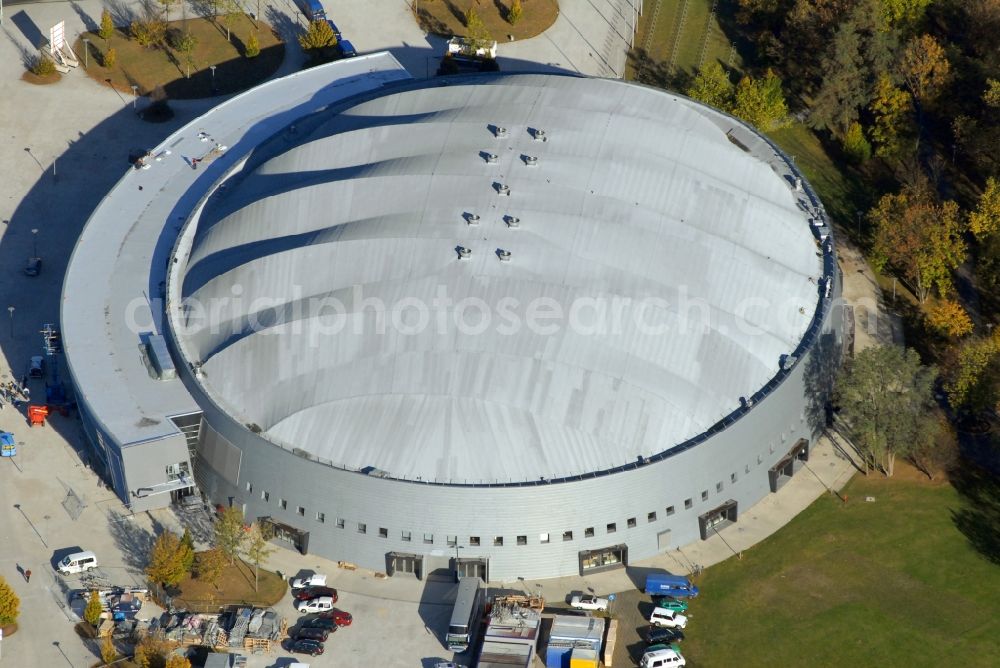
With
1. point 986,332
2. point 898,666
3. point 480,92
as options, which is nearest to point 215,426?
point 480,92

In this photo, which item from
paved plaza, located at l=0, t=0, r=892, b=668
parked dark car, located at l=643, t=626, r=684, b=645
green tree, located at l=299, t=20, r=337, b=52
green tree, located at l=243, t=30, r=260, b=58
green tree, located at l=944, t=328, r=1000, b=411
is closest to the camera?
parked dark car, located at l=643, t=626, r=684, b=645

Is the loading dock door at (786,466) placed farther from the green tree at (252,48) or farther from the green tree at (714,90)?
the green tree at (252,48)

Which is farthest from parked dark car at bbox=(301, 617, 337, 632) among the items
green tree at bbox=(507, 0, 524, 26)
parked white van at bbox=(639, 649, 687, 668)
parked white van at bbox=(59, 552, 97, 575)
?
green tree at bbox=(507, 0, 524, 26)

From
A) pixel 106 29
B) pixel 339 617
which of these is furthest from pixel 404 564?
pixel 106 29

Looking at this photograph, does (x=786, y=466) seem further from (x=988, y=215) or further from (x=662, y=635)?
(x=988, y=215)

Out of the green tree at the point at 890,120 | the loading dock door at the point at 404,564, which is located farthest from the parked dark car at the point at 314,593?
the green tree at the point at 890,120

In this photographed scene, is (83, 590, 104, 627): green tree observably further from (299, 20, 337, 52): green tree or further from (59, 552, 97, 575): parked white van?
(299, 20, 337, 52): green tree
